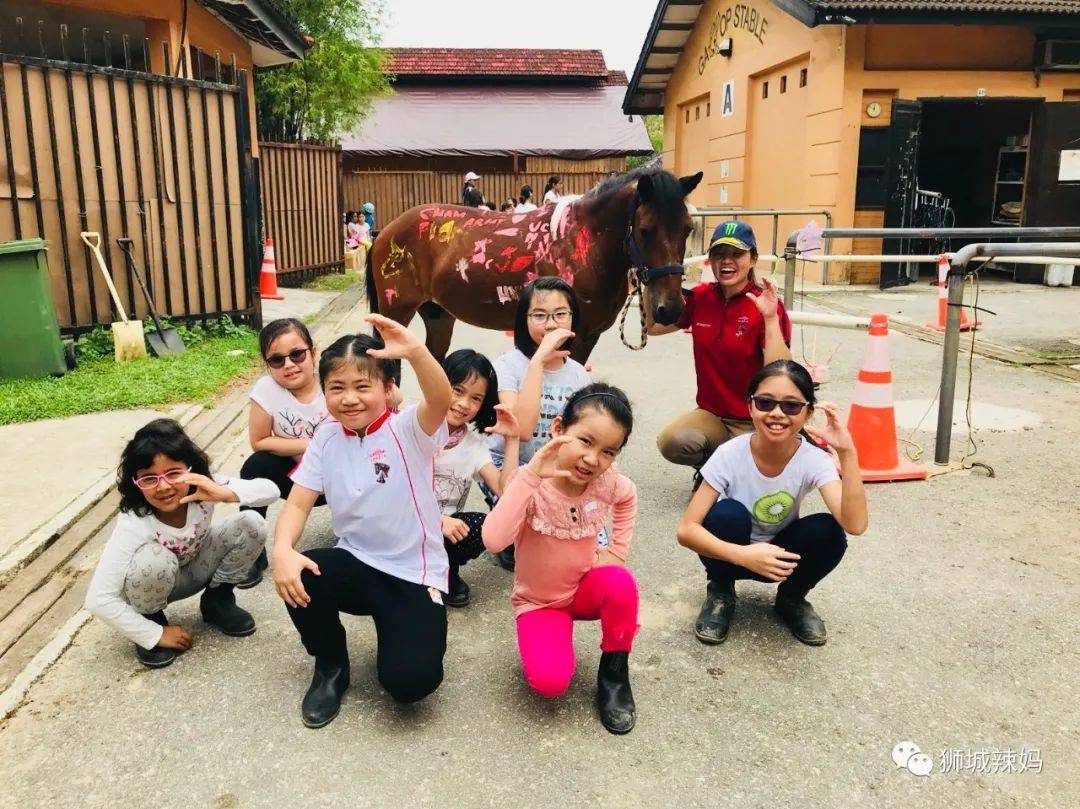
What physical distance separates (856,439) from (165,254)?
686cm

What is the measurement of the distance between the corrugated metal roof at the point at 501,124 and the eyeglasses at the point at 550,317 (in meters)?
21.6

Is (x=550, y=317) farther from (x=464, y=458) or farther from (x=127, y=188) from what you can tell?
(x=127, y=188)

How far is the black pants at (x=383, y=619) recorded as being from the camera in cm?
263

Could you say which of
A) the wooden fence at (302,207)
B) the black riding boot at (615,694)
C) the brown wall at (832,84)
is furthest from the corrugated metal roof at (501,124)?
the black riding boot at (615,694)

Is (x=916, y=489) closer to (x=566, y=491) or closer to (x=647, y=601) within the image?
(x=647, y=601)

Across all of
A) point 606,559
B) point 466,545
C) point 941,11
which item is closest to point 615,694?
point 606,559

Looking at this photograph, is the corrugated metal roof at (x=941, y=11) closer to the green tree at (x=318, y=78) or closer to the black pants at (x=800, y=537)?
the green tree at (x=318, y=78)

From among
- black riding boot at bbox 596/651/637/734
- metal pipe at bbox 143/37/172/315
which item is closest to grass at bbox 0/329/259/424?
metal pipe at bbox 143/37/172/315

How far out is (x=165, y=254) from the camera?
8.60m

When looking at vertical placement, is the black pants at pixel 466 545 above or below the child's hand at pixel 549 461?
below

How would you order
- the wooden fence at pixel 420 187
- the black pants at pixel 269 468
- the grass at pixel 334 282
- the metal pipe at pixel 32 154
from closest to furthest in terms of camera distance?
the black pants at pixel 269 468 → the metal pipe at pixel 32 154 → the grass at pixel 334 282 → the wooden fence at pixel 420 187

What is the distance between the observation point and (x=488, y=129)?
2616 cm

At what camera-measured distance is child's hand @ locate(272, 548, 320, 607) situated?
261cm

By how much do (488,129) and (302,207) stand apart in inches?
479
